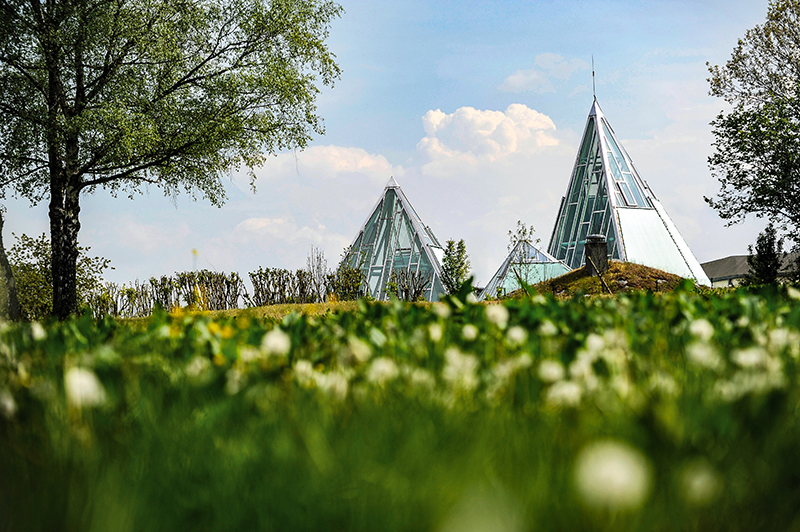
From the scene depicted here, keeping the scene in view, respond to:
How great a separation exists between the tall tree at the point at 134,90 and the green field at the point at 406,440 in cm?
1222

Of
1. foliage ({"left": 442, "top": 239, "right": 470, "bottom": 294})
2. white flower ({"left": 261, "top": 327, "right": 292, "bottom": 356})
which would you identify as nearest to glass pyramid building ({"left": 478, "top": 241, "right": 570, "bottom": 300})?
foliage ({"left": 442, "top": 239, "right": 470, "bottom": 294})

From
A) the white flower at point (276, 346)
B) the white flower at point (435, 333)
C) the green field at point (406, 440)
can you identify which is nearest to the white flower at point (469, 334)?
the white flower at point (435, 333)

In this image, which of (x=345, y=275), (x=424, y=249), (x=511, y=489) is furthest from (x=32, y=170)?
(x=511, y=489)

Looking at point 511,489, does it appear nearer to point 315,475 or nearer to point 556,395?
point 315,475

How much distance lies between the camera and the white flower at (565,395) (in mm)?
1453

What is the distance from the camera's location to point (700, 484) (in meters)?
1.03

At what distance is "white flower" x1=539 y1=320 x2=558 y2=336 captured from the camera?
2376 millimetres

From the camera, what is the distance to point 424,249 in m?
24.9

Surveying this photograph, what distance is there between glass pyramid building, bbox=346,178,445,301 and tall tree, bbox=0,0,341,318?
997cm

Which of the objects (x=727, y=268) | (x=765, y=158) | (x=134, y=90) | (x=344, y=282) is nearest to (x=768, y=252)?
(x=765, y=158)

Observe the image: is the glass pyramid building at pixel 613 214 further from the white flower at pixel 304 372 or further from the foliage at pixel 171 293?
the white flower at pixel 304 372

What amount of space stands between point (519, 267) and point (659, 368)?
738 inches

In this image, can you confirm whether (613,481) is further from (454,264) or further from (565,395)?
(454,264)

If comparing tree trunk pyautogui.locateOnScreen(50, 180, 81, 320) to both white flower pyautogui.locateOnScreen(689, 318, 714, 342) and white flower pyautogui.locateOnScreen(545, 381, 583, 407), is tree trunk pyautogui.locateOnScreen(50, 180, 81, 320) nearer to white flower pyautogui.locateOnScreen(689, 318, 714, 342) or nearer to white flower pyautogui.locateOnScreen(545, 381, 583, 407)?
white flower pyautogui.locateOnScreen(689, 318, 714, 342)
